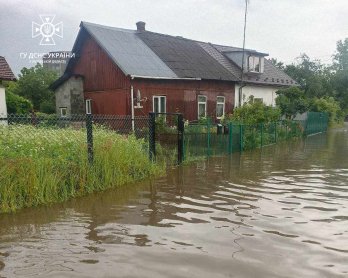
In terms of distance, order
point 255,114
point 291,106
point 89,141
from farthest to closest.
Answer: point 291,106 < point 255,114 < point 89,141

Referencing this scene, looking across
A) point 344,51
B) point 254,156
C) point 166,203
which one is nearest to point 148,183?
point 166,203

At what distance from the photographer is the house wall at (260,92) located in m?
24.5

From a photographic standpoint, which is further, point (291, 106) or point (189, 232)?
point (291, 106)

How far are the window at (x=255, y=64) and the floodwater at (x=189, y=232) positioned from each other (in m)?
18.6

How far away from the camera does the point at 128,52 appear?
19.8 m

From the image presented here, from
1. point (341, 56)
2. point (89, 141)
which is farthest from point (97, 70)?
point (341, 56)

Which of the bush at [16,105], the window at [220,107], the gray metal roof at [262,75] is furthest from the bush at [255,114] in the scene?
the bush at [16,105]

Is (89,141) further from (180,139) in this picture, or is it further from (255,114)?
(255,114)

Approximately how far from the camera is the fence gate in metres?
9.02

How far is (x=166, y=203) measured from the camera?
6312mm

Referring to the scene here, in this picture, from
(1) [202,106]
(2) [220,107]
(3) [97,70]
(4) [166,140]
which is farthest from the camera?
(2) [220,107]

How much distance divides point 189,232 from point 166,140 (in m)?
8.27

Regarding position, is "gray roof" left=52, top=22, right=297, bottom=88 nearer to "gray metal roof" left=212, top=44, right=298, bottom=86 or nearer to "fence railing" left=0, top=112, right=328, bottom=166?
"gray metal roof" left=212, top=44, right=298, bottom=86

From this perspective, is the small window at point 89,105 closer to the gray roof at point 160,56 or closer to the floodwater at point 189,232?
the gray roof at point 160,56
